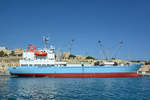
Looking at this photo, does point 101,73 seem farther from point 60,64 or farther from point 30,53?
point 30,53

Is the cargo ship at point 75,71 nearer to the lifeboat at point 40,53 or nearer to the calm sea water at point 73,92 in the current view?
the lifeboat at point 40,53

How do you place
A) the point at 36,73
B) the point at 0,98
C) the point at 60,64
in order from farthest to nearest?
the point at 60,64, the point at 36,73, the point at 0,98

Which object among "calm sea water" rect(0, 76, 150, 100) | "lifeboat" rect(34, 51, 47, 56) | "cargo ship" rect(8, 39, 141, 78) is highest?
"lifeboat" rect(34, 51, 47, 56)

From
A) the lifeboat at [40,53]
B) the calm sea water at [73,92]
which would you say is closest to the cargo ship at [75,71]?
the lifeboat at [40,53]

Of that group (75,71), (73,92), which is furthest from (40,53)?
(73,92)

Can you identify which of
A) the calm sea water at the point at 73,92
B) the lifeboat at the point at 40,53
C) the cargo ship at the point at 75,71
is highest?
the lifeboat at the point at 40,53

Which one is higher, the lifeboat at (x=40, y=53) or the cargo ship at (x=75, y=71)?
the lifeboat at (x=40, y=53)

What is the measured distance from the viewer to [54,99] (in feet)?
62.4

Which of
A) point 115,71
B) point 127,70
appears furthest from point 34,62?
point 127,70

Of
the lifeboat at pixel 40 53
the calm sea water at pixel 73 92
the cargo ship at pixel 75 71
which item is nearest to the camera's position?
the calm sea water at pixel 73 92

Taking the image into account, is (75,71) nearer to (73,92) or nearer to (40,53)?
(40,53)

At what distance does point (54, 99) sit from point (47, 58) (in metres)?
36.3

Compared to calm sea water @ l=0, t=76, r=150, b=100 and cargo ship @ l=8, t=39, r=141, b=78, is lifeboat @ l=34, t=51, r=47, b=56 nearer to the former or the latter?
cargo ship @ l=8, t=39, r=141, b=78

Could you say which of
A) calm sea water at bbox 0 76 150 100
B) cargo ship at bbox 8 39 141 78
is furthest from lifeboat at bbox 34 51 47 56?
calm sea water at bbox 0 76 150 100
